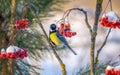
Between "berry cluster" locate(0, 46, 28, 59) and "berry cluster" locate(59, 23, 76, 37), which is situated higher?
"berry cluster" locate(59, 23, 76, 37)

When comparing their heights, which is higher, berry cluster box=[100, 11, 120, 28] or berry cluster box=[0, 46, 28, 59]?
berry cluster box=[100, 11, 120, 28]

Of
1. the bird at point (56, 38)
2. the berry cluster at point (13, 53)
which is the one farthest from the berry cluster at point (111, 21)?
the berry cluster at point (13, 53)

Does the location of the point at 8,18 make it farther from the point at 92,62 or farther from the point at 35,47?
the point at 92,62

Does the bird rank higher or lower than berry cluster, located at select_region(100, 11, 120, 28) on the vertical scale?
lower

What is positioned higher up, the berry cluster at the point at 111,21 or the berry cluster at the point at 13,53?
the berry cluster at the point at 111,21

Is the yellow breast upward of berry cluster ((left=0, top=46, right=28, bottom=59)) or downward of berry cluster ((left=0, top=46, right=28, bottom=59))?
upward

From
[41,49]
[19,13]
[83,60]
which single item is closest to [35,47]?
[41,49]

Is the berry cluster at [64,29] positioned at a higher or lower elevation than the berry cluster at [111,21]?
lower

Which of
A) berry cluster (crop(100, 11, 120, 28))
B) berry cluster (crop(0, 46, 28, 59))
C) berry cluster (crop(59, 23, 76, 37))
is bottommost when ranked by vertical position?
berry cluster (crop(0, 46, 28, 59))

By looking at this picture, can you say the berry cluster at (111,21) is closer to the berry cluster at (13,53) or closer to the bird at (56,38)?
the bird at (56,38)

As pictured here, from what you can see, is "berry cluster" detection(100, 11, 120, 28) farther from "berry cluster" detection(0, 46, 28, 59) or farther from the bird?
"berry cluster" detection(0, 46, 28, 59)

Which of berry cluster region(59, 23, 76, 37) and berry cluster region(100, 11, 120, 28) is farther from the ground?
berry cluster region(100, 11, 120, 28)

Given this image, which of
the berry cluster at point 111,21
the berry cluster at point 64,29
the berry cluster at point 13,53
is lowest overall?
the berry cluster at point 13,53

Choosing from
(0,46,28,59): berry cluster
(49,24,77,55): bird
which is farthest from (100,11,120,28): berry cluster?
(0,46,28,59): berry cluster
